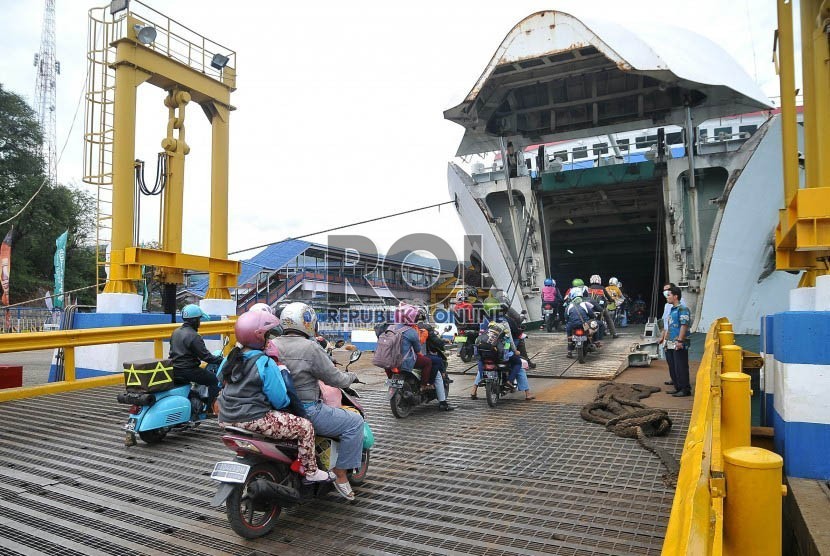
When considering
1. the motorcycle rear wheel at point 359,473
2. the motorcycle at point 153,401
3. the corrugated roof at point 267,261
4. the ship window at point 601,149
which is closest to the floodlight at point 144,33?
the motorcycle at point 153,401

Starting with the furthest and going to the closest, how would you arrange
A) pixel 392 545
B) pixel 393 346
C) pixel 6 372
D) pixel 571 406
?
pixel 6 372, pixel 571 406, pixel 393 346, pixel 392 545

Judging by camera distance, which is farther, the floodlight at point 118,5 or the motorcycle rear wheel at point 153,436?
the floodlight at point 118,5

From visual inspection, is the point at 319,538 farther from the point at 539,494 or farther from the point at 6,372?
the point at 6,372

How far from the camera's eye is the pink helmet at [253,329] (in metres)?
3.44

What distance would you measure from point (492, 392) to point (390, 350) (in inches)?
62.2

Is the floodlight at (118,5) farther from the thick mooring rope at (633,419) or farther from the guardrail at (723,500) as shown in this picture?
the guardrail at (723,500)

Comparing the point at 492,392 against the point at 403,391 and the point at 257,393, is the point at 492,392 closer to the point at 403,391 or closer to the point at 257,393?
the point at 403,391

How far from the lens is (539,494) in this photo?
12.9 feet

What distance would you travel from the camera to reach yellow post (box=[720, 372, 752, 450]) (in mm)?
2957

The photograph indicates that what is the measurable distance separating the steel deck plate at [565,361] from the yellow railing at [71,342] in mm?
5182

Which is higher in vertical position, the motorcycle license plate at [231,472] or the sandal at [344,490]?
the motorcycle license plate at [231,472]

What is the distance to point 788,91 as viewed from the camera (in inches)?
269

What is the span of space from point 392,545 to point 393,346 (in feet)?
10.9

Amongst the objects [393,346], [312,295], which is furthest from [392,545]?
[312,295]
